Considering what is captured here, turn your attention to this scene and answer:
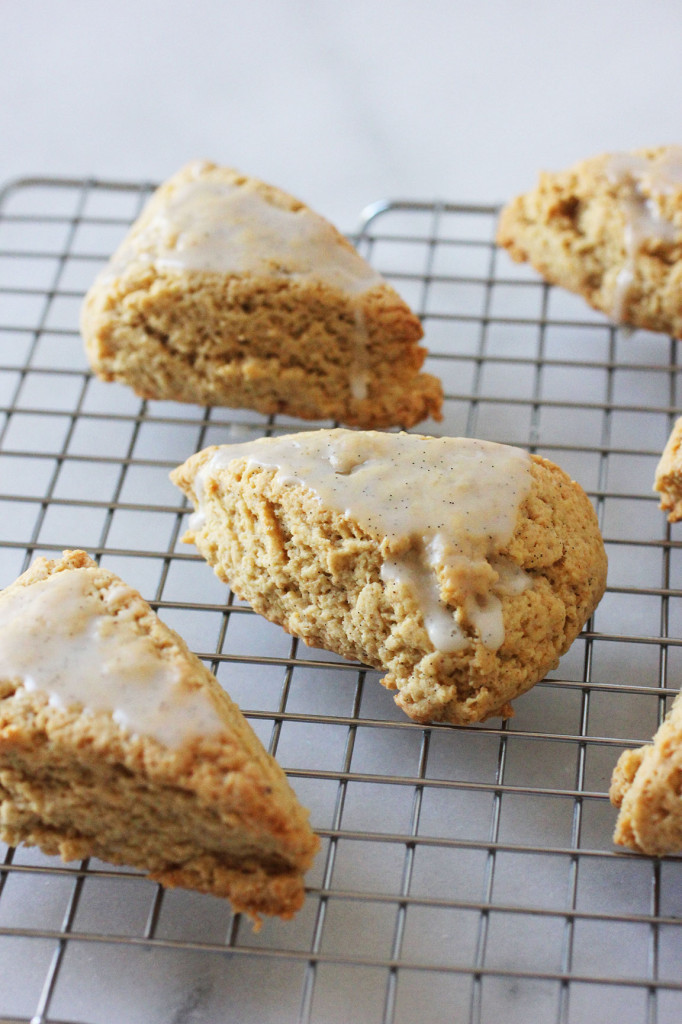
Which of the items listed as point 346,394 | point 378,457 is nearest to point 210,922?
point 378,457

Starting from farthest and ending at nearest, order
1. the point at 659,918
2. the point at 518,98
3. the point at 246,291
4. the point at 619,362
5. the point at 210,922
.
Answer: the point at 518,98 → the point at 619,362 → the point at 246,291 → the point at 210,922 → the point at 659,918

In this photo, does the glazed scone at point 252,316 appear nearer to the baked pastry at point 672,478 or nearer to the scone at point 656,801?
the baked pastry at point 672,478

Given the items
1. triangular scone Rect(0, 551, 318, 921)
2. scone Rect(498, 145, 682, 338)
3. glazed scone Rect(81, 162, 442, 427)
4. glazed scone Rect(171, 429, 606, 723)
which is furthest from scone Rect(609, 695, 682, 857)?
scone Rect(498, 145, 682, 338)

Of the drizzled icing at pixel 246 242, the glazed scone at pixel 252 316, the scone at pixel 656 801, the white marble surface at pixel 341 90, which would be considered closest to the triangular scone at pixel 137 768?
the scone at pixel 656 801

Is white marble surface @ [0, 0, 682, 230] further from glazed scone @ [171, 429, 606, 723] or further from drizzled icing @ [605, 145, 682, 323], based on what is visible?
glazed scone @ [171, 429, 606, 723]

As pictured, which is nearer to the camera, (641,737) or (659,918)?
(659,918)

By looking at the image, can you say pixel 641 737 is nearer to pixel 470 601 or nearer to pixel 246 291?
pixel 470 601
